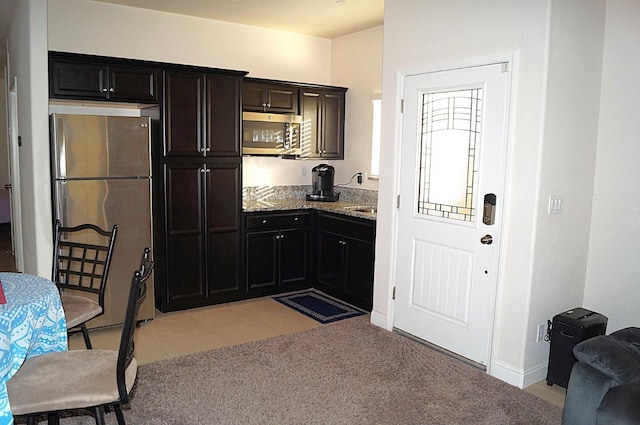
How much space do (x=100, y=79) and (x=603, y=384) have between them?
4.03 meters

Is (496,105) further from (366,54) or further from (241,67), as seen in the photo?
(241,67)

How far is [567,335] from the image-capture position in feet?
10.4

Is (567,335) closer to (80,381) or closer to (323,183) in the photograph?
(80,381)

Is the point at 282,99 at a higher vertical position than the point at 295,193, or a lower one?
higher

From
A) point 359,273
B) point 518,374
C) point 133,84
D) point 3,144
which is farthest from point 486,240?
point 3,144

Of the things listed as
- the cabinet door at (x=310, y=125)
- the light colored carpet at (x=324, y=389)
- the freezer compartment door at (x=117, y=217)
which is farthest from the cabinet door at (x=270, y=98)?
the light colored carpet at (x=324, y=389)

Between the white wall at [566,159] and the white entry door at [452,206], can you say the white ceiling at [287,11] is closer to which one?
the white entry door at [452,206]

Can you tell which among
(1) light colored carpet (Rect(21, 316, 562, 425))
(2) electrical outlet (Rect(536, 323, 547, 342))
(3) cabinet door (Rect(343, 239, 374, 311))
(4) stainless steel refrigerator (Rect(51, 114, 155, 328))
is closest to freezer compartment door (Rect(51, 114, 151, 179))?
(4) stainless steel refrigerator (Rect(51, 114, 155, 328))

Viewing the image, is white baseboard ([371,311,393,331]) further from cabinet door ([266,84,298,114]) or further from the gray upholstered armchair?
cabinet door ([266,84,298,114])

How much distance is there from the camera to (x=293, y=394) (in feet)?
10.1

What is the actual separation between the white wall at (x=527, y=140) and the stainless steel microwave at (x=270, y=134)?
2.03 meters

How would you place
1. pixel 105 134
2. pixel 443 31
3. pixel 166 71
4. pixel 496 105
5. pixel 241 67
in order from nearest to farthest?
pixel 496 105 → pixel 443 31 → pixel 105 134 → pixel 166 71 → pixel 241 67

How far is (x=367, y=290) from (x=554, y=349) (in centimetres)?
179

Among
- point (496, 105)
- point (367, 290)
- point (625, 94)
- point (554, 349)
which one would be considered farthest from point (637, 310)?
point (367, 290)
